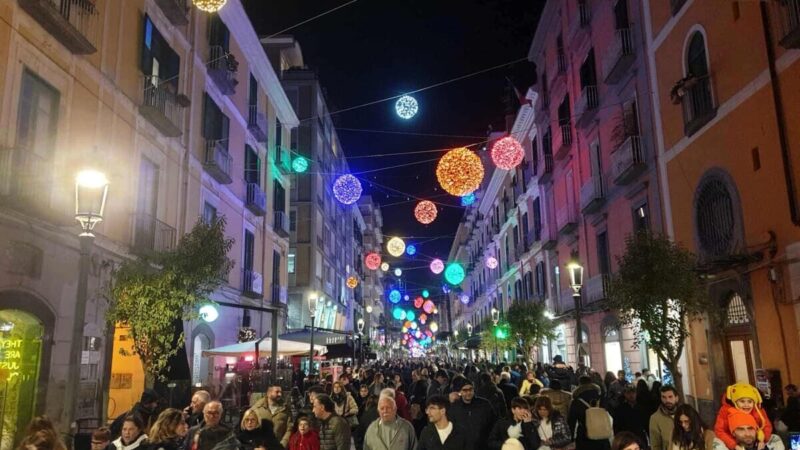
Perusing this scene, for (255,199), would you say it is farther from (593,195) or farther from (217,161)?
(593,195)

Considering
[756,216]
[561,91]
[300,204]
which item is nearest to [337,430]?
[756,216]

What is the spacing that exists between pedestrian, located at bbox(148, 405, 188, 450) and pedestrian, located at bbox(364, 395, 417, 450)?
2055 mm

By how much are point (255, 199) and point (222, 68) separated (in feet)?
19.4

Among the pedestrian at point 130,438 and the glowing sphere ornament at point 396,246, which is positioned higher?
the glowing sphere ornament at point 396,246

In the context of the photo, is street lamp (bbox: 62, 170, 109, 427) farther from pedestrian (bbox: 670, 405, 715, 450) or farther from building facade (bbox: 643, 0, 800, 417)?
building facade (bbox: 643, 0, 800, 417)

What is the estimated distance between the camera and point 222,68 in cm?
2122

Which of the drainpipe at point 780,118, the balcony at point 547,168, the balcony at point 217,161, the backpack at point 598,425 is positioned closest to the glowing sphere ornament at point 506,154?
the balcony at point 547,168

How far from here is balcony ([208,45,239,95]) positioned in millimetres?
20938

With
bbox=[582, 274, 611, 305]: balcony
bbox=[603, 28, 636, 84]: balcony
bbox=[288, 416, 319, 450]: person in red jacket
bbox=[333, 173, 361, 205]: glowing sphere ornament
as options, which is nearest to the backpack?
bbox=[288, 416, 319, 450]: person in red jacket

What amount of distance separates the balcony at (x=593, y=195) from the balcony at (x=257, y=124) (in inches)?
522

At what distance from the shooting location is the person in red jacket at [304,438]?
7.02 metres

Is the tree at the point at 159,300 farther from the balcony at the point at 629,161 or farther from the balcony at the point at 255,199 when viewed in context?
the balcony at the point at 255,199

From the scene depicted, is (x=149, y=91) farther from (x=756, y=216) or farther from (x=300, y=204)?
(x=300, y=204)

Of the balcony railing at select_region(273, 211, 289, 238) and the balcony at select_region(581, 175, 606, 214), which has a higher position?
the balcony railing at select_region(273, 211, 289, 238)
